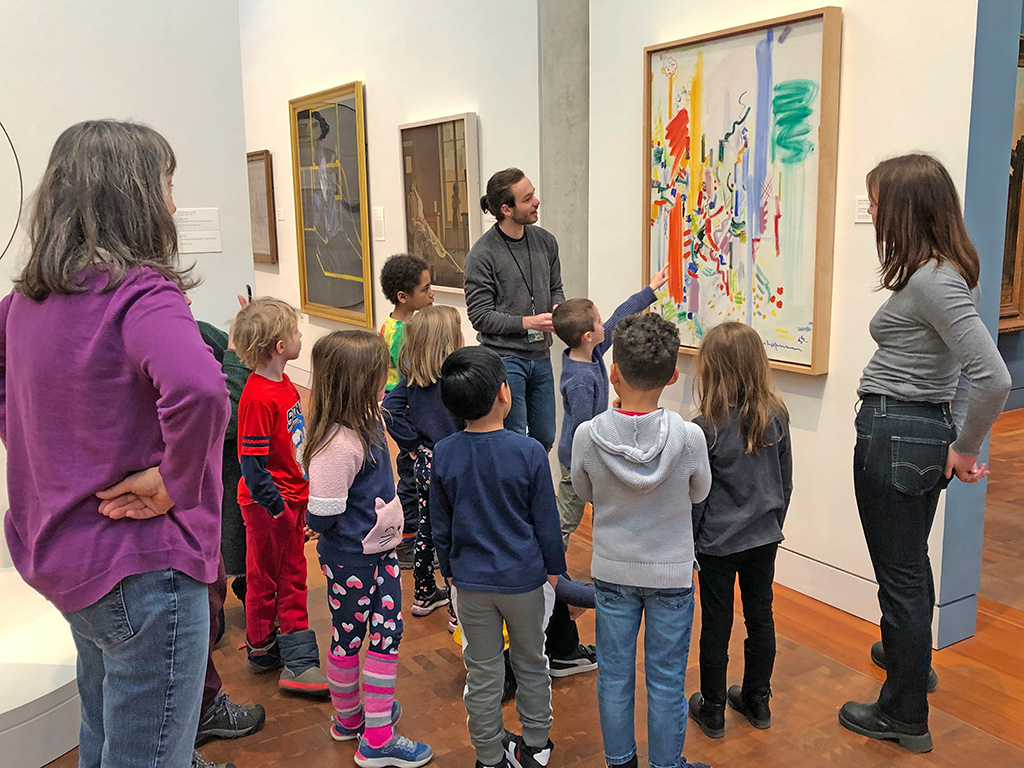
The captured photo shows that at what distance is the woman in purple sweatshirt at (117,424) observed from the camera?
1462 millimetres

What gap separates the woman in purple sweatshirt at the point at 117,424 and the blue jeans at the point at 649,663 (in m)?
1.11

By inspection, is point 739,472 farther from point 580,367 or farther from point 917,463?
point 580,367

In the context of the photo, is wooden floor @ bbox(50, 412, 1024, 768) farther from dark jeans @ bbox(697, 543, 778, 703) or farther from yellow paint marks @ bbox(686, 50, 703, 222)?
yellow paint marks @ bbox(686, 50, 703, 222)

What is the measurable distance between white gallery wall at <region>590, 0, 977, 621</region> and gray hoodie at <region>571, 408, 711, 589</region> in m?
1.39

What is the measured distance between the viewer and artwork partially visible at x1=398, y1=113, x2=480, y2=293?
579cm

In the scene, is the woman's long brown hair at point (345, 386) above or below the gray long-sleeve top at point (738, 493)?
above

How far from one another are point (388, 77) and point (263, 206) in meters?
3.09

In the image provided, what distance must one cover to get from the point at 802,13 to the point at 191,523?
298 cm

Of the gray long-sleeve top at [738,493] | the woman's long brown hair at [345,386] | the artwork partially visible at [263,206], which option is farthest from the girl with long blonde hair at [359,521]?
the artwork partially visible at [263,206]

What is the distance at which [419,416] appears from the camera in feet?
10.6

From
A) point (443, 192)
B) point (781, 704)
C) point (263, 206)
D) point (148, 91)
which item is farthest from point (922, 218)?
point (263, 206)

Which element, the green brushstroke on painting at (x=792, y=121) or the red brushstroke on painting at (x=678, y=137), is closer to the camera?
the green brushstroke on painting at (x=792, y=121)

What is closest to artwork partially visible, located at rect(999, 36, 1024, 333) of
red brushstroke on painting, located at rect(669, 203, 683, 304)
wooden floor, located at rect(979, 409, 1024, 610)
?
wooden floor, located at rect(979, 409, 1024, 610)

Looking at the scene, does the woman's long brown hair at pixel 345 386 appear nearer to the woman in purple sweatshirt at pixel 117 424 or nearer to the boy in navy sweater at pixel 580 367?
the woman in purple sweatshirt at pixel 117 424
